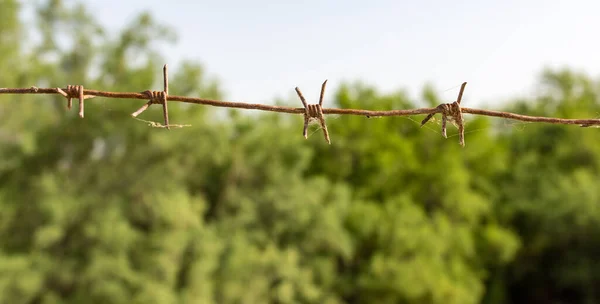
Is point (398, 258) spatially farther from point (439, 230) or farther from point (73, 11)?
point (73, 11)

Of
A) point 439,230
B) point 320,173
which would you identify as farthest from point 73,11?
point 439,230

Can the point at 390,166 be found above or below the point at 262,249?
above

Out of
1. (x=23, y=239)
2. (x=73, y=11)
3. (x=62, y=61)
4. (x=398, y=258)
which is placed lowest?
(x=398, y=258)

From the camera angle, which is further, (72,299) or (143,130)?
(143,130)

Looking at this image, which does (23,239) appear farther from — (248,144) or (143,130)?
(248,144)

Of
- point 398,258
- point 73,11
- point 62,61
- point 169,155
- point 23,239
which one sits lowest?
point 398,258

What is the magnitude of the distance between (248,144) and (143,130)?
2.60 m

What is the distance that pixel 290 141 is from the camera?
1482cm

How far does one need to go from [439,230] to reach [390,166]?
216cm

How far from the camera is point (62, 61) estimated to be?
40.4ft

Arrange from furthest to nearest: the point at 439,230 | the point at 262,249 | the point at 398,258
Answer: the point at 439,230
the point at 398,258
the point at 262,249

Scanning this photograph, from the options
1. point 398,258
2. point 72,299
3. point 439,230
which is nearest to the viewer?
point 72,299

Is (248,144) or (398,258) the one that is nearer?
(248,144)

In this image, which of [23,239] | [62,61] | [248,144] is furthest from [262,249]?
[62,61]
